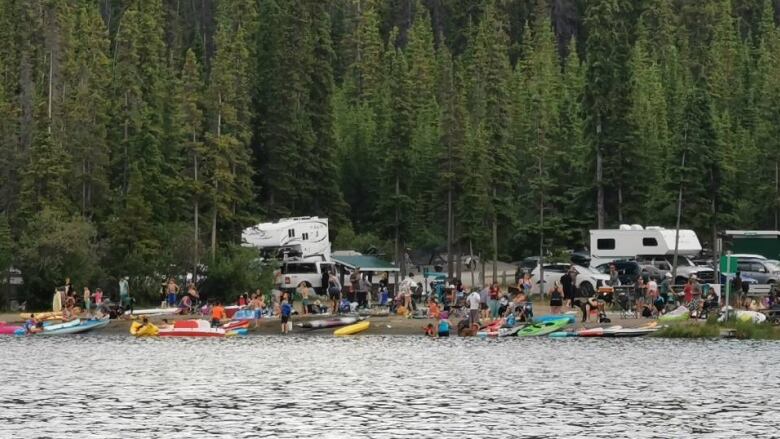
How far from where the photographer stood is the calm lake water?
3256 centimetres

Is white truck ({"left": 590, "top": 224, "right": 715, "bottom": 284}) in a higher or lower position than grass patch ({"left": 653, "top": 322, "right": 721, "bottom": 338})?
higher

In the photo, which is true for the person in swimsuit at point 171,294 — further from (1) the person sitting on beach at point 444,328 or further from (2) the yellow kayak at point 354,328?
(1) the person sitting on beach at point 444,328

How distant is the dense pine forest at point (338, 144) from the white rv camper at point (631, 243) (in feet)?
18.0

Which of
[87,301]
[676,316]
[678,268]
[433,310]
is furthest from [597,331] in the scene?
[87,301]

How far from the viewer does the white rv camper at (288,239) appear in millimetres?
74062

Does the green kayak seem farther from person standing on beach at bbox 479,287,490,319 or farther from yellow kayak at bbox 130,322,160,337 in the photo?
yellow kayak at bbox 130,322,160,337

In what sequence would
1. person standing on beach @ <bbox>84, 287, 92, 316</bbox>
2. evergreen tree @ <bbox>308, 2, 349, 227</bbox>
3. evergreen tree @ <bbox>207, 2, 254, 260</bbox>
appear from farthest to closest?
evergreen tree @ <bbox>308, 2, 349, 227</bbox> → evergreen tree @ <bbox>207, 2, 254, 260</bbox> → person standing on beach @ <bbox>84, 287, 92, 316</bbox>

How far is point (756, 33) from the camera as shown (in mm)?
152000

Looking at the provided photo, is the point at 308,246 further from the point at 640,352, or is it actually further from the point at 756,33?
the point at 756,33

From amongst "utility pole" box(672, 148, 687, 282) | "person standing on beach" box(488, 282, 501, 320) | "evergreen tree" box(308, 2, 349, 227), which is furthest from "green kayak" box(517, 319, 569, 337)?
"evergreen tree" box(308, 2, 349, 227)

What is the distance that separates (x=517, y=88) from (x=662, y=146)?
24.7m

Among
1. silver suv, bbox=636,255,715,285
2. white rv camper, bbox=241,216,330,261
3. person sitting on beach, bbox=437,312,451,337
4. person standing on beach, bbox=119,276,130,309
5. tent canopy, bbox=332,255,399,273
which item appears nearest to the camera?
person sitting on beach, bbox=437,312,451,337

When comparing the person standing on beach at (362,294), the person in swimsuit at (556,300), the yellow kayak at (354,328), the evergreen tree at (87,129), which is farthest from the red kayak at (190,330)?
the evergreen tree at (87,129)

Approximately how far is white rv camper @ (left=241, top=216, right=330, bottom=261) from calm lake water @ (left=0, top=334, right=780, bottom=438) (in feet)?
57.1
